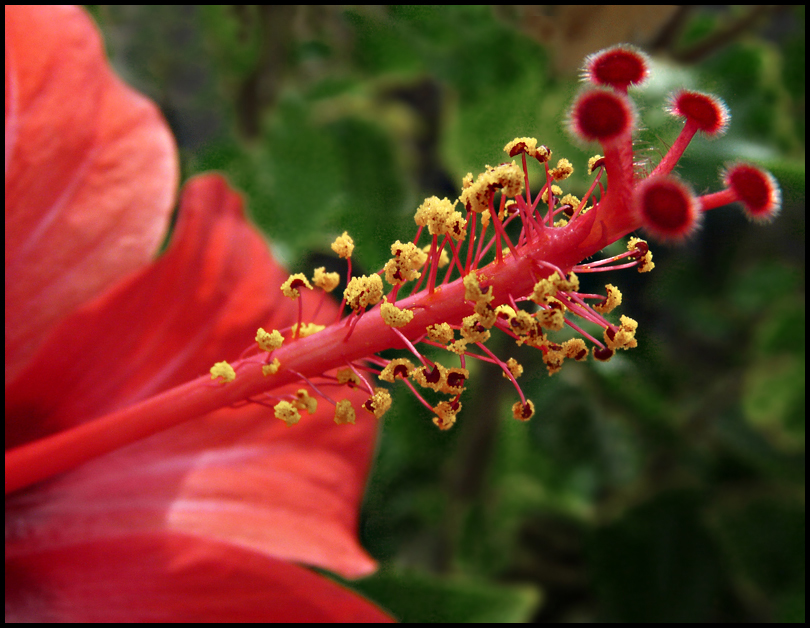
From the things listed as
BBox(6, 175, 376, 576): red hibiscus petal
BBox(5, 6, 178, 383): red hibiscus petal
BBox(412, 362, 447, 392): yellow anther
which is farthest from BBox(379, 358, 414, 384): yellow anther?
BBox(5, 6, 178, 383): red hibiscus petal

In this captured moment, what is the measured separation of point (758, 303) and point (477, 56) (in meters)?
0.82

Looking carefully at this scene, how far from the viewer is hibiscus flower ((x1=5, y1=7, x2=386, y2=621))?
561 millimetres

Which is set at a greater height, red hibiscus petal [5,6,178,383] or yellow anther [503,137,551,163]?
yellow anther [503,137,551,163]

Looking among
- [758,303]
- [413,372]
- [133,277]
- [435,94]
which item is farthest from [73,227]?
[758,303]

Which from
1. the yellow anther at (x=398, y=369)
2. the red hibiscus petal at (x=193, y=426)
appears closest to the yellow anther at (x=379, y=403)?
the yellow anther at (x=398, y=369)

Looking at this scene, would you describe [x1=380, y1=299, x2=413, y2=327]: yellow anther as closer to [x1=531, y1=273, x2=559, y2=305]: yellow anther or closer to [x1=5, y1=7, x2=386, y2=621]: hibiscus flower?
[x1=531, y1=273, x2=559, y2=305]: yellow anther

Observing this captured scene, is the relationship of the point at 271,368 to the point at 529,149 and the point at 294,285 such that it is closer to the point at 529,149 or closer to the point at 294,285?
the point at 294,285

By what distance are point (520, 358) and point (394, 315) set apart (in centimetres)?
52

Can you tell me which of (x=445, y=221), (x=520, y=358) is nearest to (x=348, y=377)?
(x=445, y=221)

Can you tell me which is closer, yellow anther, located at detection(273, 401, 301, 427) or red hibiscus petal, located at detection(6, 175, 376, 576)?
yellow anther, located at detection(273, 401, 301, 427)

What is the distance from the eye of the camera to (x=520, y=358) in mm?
944

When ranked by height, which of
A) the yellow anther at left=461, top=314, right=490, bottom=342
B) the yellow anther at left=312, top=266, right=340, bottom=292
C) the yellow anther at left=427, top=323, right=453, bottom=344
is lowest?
the yellow anther at left=312, top=266, right=340, bottom=292

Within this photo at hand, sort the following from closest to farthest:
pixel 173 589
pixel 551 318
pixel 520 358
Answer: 1. pixel 551 318
2. pixel 173 589
3. pixel 520 358

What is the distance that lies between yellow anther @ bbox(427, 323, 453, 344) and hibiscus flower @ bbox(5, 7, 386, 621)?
193mm
